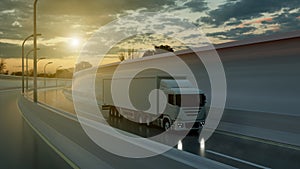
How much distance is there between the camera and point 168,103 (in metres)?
19.5

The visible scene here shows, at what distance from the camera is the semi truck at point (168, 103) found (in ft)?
61.3

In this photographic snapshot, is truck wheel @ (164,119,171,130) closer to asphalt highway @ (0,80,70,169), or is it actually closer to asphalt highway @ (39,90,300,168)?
asphalt highway @ (39,90,300,168)

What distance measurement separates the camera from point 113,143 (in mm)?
8094

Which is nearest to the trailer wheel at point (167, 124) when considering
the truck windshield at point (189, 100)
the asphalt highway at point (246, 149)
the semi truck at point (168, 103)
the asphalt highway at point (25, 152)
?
the semi truck at point (168, 103)

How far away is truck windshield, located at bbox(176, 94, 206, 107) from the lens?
62.6 ft

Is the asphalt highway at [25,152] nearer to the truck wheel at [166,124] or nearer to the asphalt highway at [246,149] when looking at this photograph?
the asphalt highway at [246,149]

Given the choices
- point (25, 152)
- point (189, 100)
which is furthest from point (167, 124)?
point (25, 152)

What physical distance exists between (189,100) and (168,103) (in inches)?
44.4

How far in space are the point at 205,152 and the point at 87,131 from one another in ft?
16.4

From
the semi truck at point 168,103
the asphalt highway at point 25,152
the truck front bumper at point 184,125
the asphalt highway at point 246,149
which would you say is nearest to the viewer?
the asphalt highway at point 25,152

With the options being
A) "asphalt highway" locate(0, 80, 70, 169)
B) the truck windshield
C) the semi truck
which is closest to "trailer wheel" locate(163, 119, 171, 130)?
the semi truck

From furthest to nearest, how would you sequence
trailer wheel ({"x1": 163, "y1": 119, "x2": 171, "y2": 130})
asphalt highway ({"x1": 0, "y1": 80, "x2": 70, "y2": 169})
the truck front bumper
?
trailer wheel ({"x1": 163, "y1": 119, "x2": 171, "y2": 130}) < the truck front bumper < asphalt highway ({"x1": 0, "y1": 80, "x2": 70, "y2": 169})

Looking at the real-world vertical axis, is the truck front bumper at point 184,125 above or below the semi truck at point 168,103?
below

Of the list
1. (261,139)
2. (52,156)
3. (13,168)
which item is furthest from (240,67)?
(13,168)
